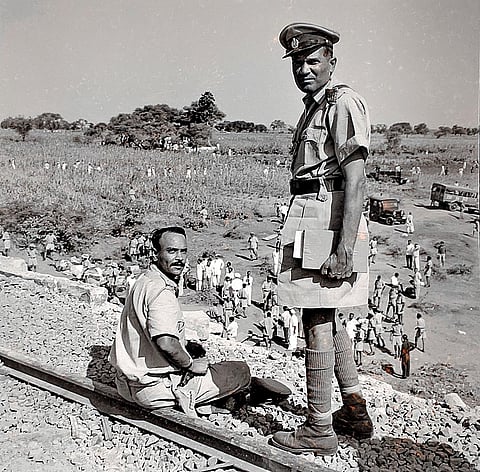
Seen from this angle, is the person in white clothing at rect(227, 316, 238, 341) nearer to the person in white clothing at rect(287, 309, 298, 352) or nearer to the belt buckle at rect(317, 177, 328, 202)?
the person in white clothing at rect(287, 309, 298, 352)

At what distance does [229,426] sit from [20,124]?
28.5 feet

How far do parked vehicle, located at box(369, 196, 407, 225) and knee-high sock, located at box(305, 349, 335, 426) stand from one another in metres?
7.15

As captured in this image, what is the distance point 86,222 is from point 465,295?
254 inches

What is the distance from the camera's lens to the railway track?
8.96ft

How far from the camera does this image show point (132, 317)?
3160 millimetres

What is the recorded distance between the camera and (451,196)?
9.12 metres

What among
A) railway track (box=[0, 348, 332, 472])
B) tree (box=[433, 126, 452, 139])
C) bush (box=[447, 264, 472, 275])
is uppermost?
tree (box=[433, 126, 452, 139])

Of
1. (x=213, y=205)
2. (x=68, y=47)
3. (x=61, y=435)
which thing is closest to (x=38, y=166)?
(x=68, y=47)

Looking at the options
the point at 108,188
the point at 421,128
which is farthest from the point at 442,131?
the point at 108,188

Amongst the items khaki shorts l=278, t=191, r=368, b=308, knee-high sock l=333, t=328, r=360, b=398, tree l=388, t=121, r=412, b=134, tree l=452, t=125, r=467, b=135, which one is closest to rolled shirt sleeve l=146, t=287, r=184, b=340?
khaki shorts l=278, t=191, r=368, b=308

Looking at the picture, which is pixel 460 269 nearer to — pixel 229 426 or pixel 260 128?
pixel 260 128

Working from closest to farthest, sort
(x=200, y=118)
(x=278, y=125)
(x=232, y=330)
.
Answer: (x=278, y=125), (x=232, y=330), (x=200, y=118)

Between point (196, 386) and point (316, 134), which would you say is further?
point (196, 386)

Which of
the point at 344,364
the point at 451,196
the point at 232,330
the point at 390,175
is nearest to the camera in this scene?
the point at 344,364
